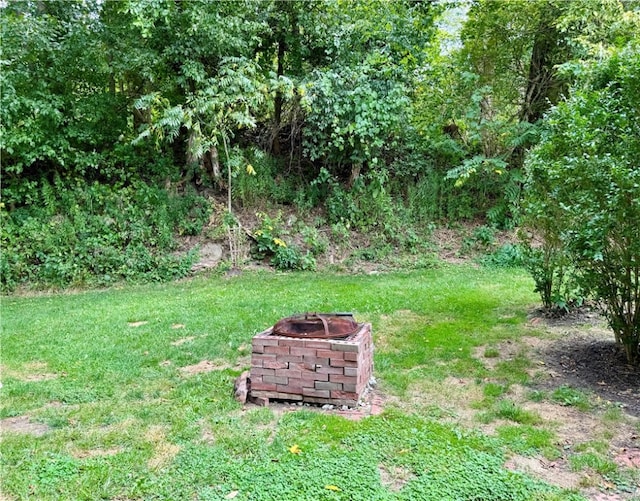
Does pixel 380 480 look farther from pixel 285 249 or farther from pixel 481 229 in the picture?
pixel 481 229

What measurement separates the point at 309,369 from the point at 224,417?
0.56m

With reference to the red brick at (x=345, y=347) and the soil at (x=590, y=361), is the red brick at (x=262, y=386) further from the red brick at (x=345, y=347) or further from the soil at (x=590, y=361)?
the soil at (x=590, y=361)

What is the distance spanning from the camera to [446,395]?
2879 mm

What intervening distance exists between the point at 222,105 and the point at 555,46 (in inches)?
253

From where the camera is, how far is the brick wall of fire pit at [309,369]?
8.80 ft

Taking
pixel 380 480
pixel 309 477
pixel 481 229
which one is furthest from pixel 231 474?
pixel 481 229

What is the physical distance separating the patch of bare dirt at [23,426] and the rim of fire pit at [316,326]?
1391mm

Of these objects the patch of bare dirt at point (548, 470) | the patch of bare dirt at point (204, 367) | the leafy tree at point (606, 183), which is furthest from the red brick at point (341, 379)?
the leafy tree at point (606, 183)

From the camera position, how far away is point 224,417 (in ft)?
8.39

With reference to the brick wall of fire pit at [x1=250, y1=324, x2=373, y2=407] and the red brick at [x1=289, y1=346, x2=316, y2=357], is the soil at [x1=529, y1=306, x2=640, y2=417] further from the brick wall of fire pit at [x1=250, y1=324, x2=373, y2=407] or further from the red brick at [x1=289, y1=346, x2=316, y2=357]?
the red brick at [x1=289, y1=346, x2=316, y2=357]

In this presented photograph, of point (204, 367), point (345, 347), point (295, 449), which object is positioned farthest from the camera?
point (204, 367)

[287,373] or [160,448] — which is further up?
[287,373]

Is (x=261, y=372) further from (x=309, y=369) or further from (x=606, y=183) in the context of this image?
(x=606, y=183)

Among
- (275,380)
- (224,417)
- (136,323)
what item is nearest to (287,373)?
(275,380)
